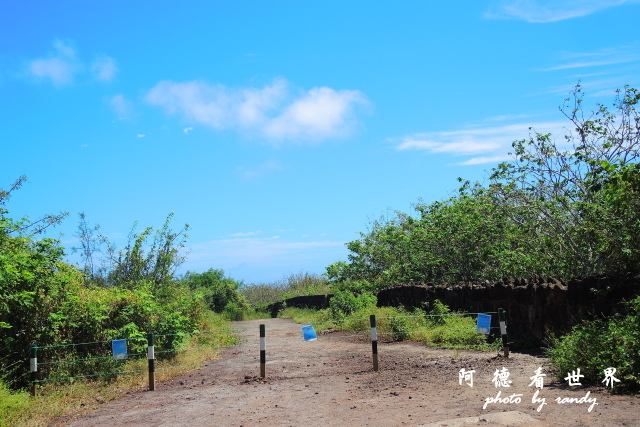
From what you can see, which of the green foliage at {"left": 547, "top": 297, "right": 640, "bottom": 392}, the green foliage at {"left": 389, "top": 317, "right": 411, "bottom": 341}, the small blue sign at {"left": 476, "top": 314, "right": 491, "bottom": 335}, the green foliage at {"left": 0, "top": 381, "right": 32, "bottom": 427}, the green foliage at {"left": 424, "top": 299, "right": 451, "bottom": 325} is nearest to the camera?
the green foliage at {"left": 547, "top": 297, "right": 640, "bottom": 392}

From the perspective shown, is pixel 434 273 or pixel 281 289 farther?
pixel 281 289

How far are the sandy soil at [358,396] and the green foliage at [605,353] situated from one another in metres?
0.32

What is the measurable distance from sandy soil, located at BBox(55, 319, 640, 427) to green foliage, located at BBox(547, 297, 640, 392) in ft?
1.05

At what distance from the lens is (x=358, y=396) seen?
905 centimetres

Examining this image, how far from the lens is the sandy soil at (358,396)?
7.33 metres

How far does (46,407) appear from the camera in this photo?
9.29 meters

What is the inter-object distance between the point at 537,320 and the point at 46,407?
1054 cm

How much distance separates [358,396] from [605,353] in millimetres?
3899

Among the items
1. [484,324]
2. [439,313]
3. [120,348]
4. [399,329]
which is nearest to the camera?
[120,348]

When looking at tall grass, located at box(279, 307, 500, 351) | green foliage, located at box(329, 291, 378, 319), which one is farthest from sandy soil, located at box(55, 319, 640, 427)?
green foliage, located at box(329, 291, 378, 319)

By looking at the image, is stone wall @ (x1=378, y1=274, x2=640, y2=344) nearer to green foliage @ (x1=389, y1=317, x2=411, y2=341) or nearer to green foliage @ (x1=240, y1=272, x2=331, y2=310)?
green foliage @ (x1=389, y1=317, x2=411, y2=341)

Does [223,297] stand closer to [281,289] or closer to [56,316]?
[281,289]

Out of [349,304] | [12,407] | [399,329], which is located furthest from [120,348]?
[349,304]

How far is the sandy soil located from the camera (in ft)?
24.0
